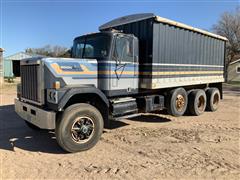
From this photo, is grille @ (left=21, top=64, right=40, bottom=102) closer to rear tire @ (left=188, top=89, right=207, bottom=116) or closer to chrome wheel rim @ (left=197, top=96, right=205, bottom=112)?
rear tire @ (left=188, top=89, right=207, bottom=116)

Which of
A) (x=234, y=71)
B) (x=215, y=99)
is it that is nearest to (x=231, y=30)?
(x=234, y=71)

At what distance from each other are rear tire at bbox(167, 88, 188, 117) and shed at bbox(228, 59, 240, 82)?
3535 cm

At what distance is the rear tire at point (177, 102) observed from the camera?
7.92 metres

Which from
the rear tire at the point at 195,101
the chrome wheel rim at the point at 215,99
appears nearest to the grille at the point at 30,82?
the rear tire at the point at 195,101

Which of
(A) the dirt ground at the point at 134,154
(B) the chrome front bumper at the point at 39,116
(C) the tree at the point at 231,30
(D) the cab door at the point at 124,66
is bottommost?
(A) the dirt ground at the point at 134,154

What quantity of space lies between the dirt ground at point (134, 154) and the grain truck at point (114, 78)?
0.49 metres

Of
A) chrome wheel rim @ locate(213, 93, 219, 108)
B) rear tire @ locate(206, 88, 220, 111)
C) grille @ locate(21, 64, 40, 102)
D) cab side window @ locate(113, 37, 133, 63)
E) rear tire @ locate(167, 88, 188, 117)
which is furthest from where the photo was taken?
chrome wheel rim @ locate(213, 93, 219, 108)

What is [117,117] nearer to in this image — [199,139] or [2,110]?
[199,139]

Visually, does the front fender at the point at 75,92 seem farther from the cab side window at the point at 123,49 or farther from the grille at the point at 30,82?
the cab side window at the point at 123,49

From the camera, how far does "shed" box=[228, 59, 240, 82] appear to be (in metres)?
39.9

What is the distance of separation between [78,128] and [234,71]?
4057 cm

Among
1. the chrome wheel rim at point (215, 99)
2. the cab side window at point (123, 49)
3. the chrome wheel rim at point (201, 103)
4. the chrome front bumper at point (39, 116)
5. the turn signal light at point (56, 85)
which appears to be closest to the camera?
the chrome front bumper at point (39, 116)

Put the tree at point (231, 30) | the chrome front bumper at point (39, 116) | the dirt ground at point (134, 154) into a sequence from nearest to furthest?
the dirt ground at point (134, 154) → the chrome front bumper at point (39, 116) → the tree at point (231, 30)

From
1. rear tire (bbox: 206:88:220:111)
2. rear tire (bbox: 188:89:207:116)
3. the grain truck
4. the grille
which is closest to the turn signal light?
the grain truck
